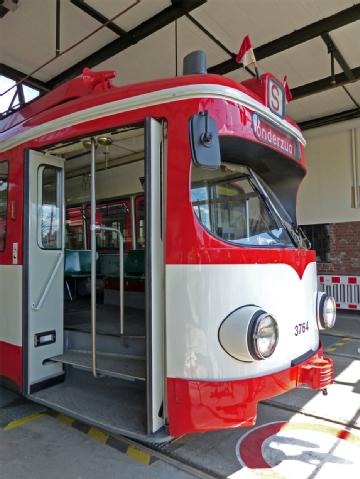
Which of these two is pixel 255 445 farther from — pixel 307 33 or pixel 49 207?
pixel 307 33

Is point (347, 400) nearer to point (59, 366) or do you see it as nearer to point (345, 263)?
point (59, 366)

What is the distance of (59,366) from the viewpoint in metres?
3.45

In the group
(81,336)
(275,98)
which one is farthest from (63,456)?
(275,98)

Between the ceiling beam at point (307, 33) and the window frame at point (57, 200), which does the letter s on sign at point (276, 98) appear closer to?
the window frame at point (57, 200)

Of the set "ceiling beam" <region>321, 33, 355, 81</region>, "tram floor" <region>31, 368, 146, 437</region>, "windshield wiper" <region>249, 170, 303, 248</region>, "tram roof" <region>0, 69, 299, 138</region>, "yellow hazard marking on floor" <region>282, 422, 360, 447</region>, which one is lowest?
"yellow hazard marking on floor" <region>282, 422, 360, 447</region>

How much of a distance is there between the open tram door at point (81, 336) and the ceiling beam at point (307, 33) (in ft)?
13.4

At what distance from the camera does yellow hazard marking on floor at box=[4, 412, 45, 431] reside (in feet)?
10.6

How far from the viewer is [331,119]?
888cm

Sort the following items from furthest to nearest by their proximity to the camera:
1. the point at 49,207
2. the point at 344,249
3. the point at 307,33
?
the point at 344,249
the point at 307,33
the point at 49,207

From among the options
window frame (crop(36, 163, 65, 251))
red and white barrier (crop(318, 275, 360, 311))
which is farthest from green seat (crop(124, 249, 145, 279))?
red and white barrier (crop(318, 275, 360, 311))

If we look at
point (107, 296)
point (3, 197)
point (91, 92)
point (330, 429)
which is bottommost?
point (330, 429)

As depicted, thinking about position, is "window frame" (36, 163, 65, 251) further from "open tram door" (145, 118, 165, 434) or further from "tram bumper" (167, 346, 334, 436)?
"tram bumper" (167, 346, 334, 436)

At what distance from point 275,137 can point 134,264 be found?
2788 millimetres

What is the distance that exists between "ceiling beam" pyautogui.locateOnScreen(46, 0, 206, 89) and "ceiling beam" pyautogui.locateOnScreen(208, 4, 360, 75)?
1582 mm
